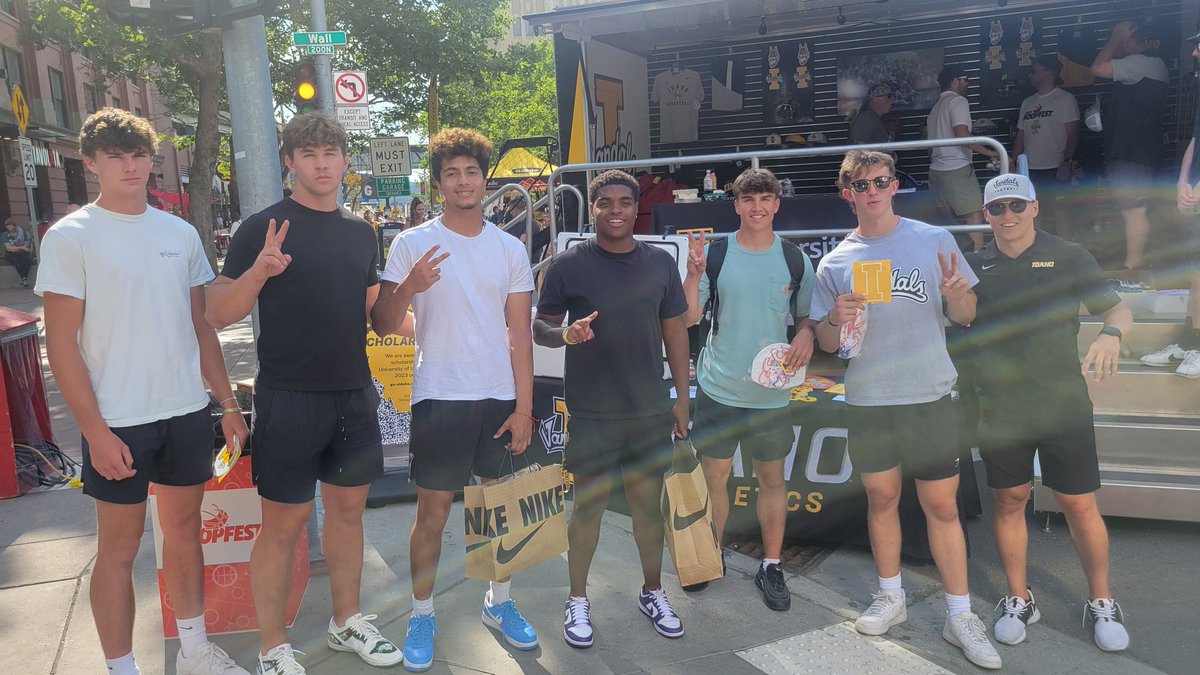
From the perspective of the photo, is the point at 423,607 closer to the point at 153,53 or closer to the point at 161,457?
the point at 161,457

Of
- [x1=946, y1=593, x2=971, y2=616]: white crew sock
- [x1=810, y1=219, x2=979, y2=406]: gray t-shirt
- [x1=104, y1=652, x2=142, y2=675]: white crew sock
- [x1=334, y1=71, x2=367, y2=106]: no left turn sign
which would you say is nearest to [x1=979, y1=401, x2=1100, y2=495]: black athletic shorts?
[x1=810, y1=219, x2=979, y2=406]: gray t-shirt

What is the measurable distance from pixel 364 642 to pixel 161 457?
3.54 ft

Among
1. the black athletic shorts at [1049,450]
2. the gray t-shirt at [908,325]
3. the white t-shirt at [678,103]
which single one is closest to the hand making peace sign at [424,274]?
the gray t-shirt at [908,325]

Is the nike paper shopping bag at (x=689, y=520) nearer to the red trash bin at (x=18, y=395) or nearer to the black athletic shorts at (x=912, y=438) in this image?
the black athletic shorts at (x=912, y=438)

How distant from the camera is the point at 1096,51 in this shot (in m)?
9.58

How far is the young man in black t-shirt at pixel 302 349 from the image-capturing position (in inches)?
119

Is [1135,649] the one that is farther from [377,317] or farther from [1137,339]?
[377,317]

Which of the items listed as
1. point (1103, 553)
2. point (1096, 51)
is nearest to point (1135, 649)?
point (1103, 553)

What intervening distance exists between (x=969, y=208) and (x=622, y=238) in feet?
19.8

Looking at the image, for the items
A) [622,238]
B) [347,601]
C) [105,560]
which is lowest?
[347,601]

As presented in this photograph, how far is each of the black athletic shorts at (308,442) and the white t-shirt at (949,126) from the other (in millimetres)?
6977

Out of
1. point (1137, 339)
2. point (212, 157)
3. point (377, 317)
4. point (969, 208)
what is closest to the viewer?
point (377, 317)

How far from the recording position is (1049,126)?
9.13 m

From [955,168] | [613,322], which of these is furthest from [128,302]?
[955,168]
